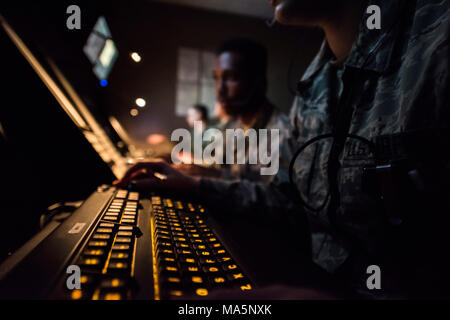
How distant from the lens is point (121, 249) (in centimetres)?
31

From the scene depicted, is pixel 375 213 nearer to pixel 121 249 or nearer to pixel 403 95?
pixel 403 95

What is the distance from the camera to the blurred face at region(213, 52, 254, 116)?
1.89m

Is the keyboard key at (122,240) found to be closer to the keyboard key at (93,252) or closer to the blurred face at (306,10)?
→ the keyboard key at (93,252)

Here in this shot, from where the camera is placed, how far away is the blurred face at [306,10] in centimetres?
77

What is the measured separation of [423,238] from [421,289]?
0.10 meters

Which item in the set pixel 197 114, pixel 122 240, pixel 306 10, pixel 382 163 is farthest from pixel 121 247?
pixel 197 114

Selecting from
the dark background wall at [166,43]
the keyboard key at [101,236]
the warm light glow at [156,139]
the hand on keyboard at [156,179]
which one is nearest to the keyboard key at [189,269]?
the keyboard key at [101,236]

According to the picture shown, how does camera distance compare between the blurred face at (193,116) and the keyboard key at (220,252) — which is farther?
the blurred face at (193,116)

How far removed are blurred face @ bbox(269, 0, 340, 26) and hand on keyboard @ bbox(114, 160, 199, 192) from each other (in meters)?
0.57

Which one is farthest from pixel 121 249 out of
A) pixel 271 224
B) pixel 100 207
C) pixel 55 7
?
pixel 55 7

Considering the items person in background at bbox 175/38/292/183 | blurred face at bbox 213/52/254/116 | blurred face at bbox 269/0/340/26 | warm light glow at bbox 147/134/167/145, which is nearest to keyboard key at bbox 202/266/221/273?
blurred face at bbox 269/0/340/26

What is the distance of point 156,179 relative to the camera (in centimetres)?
79

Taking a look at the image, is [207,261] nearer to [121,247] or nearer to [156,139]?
[121,247]

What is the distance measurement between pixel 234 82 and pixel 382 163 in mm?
1554
